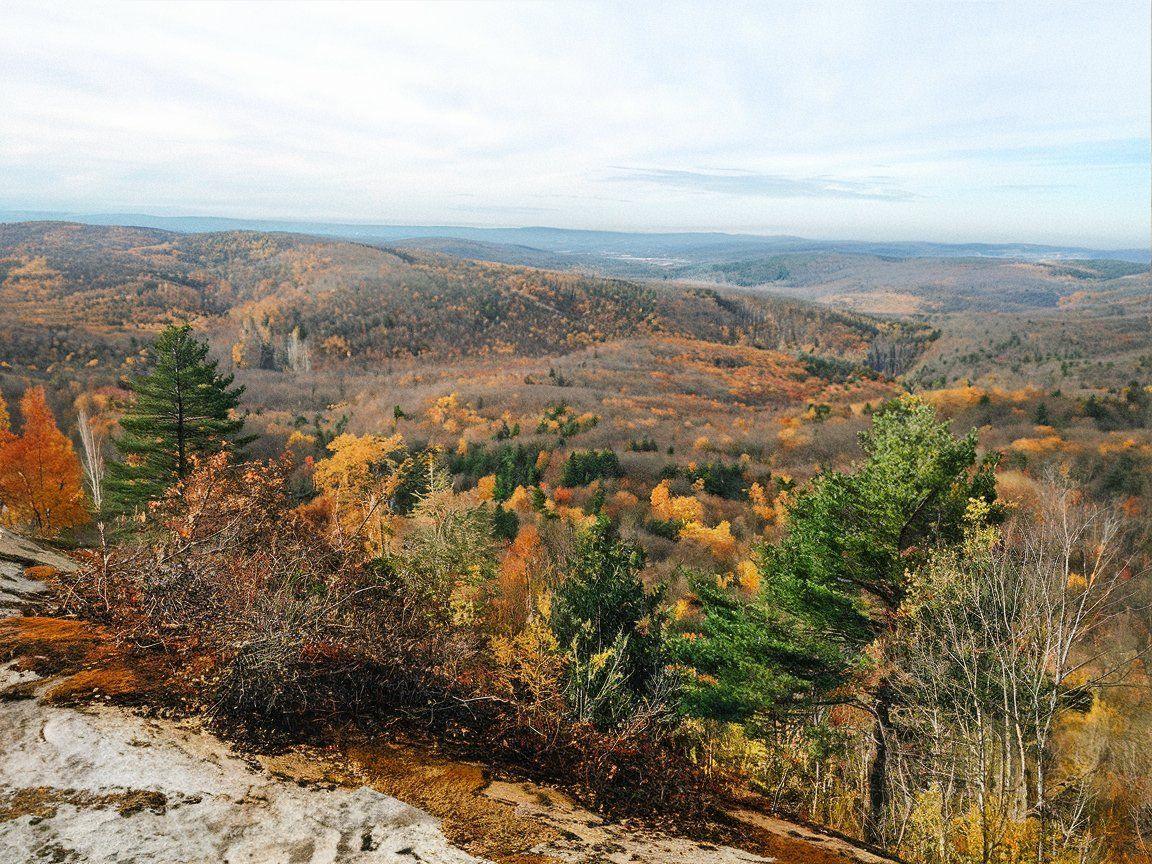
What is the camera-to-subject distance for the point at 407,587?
1043 cm

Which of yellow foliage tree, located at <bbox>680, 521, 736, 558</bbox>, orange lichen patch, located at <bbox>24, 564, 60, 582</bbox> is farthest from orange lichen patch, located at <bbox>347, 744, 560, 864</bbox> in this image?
yellow foliage tree, located at <bbox>680, 521, 736, 558</bbox>

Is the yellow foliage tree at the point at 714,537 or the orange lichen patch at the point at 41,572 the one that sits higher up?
the orange lichen patch at the point at 41,572

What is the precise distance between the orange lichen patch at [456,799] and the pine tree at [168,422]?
67.3 feet

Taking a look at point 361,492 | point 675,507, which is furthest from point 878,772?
point 675,507

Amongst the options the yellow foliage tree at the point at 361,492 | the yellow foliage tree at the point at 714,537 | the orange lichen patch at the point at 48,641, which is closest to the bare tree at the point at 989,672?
the yellow foliage tree at the point at 361,492

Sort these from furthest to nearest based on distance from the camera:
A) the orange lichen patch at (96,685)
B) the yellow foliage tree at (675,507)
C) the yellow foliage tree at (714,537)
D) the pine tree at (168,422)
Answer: the yellow foliage tree at (675,507)
the yellow foliage tree at (714,537)
the pine tree at (168,422)
the orange lichen patch at (96,685)

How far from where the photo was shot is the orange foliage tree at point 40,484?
41812 mm

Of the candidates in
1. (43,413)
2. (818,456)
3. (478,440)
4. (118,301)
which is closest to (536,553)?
(43,413)

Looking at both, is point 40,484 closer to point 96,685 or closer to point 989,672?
point 96,685

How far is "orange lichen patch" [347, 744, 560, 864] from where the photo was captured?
5.26 metres

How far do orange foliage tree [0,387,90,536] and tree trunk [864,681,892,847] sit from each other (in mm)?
49009

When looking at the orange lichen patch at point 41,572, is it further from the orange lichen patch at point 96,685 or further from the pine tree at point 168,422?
the pine tree at point 168,422

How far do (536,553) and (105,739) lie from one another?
37.2m

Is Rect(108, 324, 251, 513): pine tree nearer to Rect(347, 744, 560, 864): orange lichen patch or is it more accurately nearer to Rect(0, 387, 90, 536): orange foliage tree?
Rect(347, 744, 560, 864): orange lichen patch
